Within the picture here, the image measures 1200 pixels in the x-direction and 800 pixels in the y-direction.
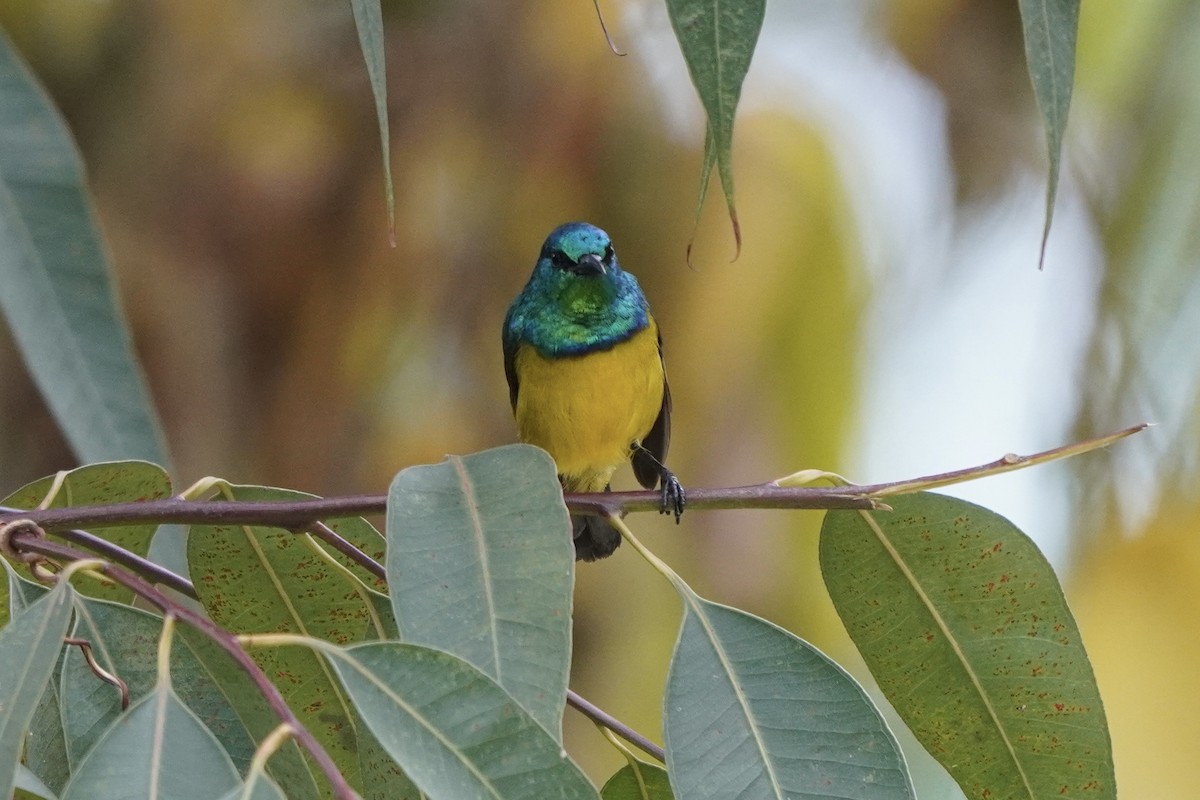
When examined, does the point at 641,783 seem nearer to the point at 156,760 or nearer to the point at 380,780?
the point at 380,780

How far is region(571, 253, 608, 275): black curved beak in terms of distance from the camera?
6.72 ft

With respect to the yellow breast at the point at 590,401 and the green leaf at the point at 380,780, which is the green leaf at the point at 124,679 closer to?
the green leaf at the point at 380,780

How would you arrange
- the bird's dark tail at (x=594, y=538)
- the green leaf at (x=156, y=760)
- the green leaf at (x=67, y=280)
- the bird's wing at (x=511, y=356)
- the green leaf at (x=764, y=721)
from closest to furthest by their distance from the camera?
the green leaf at (x=156, y=760) → the green leaf at (x=764, y=721) → the green leaf at (x=67, y=280) → the bird's dark tail at (x=594, y=538) → the bird's wing at (x=511, y=356)

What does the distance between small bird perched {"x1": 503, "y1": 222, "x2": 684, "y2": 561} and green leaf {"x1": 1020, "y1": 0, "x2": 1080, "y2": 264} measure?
1070 mm

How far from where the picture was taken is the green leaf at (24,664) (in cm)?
76

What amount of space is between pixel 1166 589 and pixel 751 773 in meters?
2.54

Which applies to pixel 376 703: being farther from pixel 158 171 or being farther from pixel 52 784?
pixel 158 171

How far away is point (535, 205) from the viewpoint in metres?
3.58

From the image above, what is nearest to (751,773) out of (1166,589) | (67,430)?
(67,430)

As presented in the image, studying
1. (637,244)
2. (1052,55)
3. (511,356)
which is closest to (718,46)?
(1052,55)

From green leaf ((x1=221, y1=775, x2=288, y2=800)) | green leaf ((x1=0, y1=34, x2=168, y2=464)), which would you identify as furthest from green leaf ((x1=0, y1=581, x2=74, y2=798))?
green leaf ((x1=0, y1=34, x2=168, y2=464))

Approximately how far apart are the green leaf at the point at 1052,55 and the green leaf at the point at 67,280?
894 millimetres

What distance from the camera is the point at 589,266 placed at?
6.72 ft

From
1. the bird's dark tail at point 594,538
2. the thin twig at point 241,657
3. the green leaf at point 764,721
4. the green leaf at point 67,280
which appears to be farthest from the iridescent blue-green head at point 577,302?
the thin twig at point 241,657
